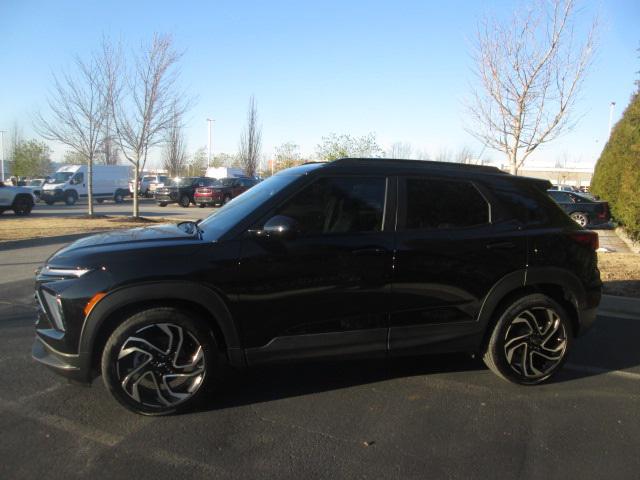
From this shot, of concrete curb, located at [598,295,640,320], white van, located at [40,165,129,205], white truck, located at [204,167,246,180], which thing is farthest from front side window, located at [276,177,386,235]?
white truck, located at [204,167,246,180]

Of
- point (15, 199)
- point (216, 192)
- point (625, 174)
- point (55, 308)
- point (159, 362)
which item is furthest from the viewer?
point (216, 192)

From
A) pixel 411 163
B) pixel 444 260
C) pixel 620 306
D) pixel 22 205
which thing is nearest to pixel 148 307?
pixel 444 260

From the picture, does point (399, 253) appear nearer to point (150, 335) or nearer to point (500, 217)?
point (500, 217)

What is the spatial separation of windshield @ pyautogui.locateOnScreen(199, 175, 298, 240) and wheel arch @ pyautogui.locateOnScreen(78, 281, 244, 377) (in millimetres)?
428

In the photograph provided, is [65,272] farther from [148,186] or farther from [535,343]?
[148,186]

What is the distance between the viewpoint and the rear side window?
371cm

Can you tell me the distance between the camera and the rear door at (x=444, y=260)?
11.8ft

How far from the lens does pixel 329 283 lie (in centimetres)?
341

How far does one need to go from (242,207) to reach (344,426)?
1.74 m

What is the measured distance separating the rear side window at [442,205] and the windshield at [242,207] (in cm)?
91

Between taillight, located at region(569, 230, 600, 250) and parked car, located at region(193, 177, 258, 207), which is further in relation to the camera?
parked car, located at region(193, 177, 258, 207)

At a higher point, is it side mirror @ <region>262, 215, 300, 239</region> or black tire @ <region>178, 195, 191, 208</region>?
side mirror @ <region>262, 215, 300, 239</region>

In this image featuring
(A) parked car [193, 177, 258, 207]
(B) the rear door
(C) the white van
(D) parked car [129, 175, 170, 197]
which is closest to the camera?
(B) the rear door

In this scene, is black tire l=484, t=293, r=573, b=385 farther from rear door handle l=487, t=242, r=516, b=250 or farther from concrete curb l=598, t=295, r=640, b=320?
concrete curb l=598, t=295, r=640, b=320
